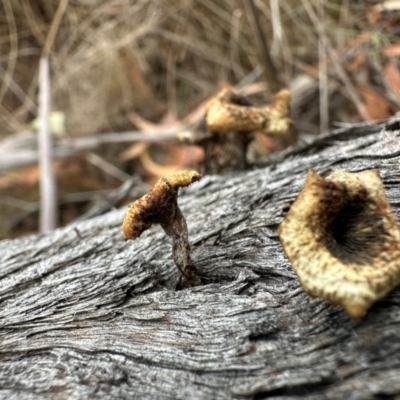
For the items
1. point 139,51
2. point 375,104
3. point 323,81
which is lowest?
point 375,104

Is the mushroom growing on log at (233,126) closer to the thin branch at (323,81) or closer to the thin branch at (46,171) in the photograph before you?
the thin branch at (323,81)

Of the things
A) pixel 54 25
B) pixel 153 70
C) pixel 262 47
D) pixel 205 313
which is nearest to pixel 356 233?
pixel 205 313

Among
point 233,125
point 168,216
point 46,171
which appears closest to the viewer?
point 168,216

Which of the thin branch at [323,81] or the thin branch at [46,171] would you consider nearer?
the thin branch at [323,81]

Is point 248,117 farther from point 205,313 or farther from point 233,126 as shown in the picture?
point 205,313

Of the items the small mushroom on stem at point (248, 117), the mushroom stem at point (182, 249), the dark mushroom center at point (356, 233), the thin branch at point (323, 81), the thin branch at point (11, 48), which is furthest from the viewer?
the thin branch at point (11, 48)

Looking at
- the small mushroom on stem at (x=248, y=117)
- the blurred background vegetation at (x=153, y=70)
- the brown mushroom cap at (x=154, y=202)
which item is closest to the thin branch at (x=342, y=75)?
the blurred background vegetation at (x=153, y=70)

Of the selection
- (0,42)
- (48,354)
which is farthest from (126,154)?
(48,354)
